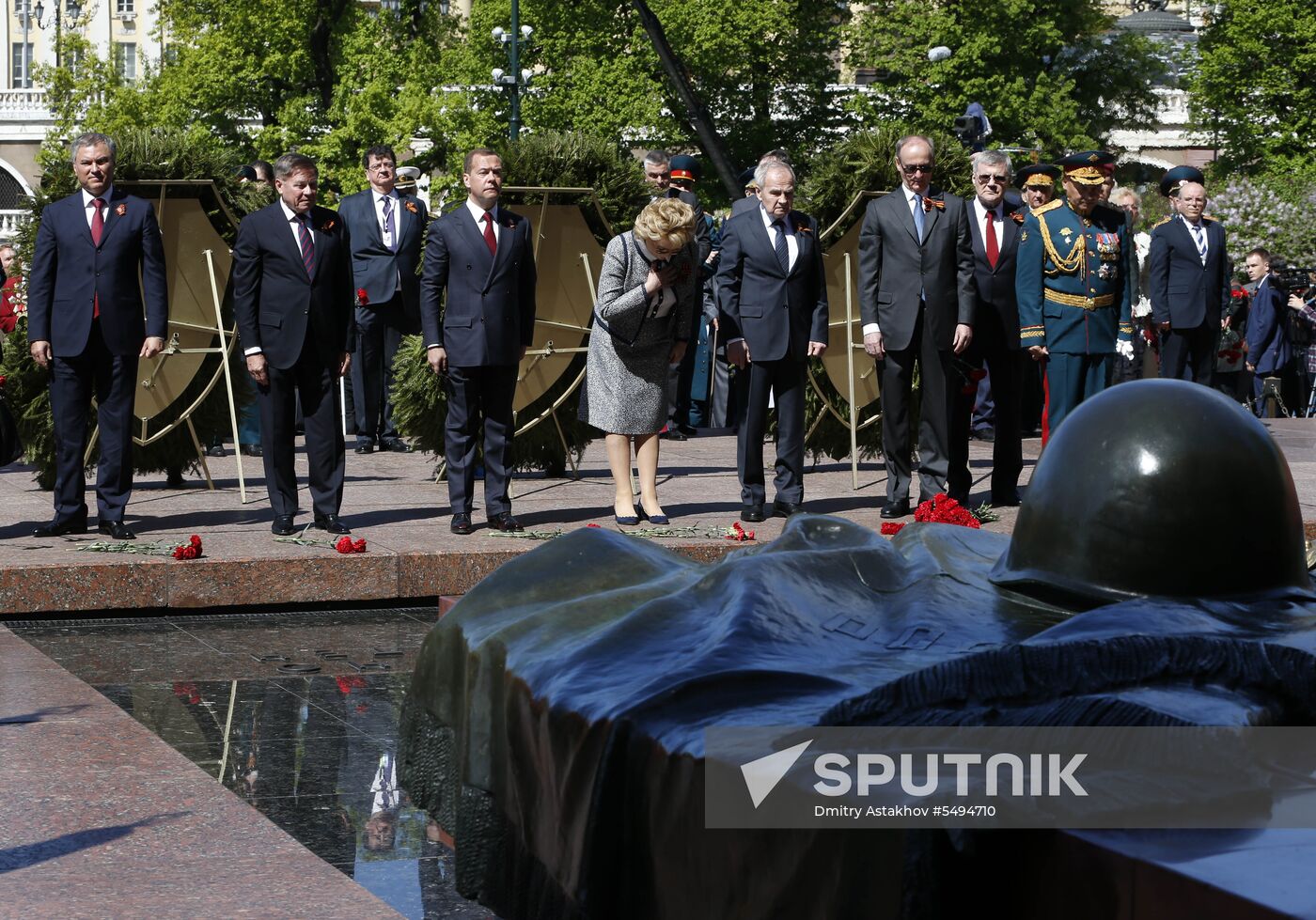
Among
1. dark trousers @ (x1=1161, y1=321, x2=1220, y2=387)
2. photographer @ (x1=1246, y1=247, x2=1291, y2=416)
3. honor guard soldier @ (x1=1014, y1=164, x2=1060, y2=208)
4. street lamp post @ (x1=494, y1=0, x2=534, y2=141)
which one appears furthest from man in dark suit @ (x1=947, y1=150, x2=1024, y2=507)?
street lamp post @ (x1=494, y1=0, x2=534, y2=141)

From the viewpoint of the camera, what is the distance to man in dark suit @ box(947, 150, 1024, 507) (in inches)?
421

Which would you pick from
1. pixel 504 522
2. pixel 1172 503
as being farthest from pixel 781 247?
pixel 1172 503

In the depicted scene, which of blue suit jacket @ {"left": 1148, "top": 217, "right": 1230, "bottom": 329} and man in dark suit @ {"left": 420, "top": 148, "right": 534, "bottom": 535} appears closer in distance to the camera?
man in dark suit @ {"left": 420, "top": 148, "right": 534, "bottom": 535}

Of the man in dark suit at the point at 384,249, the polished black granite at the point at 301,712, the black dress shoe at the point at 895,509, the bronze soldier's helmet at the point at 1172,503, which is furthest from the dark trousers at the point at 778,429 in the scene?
the bronze soldier's helmet at the point at 1172,503

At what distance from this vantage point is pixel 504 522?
31.3 feet

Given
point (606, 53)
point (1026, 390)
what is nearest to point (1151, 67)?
point (606, 53)

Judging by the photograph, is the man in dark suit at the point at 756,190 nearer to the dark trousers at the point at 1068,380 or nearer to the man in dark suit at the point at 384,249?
the dark trousers at the point at 1068,380

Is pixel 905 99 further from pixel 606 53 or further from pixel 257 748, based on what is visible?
pixel 257 748

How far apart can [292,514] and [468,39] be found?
44.0 meters

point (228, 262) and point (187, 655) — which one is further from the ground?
point (228, 262)

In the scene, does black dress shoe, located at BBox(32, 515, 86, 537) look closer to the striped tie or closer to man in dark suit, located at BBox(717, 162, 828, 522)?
man in dark suit, located at BBox(717, 162, 828, 522)

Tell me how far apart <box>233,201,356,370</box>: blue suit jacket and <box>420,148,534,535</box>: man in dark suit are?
470mm

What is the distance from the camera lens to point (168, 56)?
164 ft

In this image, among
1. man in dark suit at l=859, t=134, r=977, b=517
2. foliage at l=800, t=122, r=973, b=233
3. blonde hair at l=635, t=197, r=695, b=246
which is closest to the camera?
blonde hair at l=635, t=197, r=695, b=246
